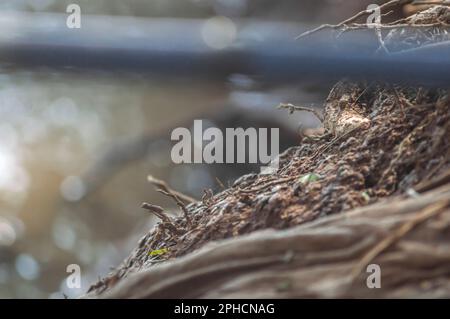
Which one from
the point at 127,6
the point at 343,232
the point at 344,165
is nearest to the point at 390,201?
the point at 343,232

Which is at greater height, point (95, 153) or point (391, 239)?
point (95, 153)

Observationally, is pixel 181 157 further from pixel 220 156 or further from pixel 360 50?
pixel 360 50

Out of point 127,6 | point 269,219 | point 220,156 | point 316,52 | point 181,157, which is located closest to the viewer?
point 316,52

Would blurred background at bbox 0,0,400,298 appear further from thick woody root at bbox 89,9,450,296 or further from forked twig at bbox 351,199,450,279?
forked twig at bbox 351,199,450,279
